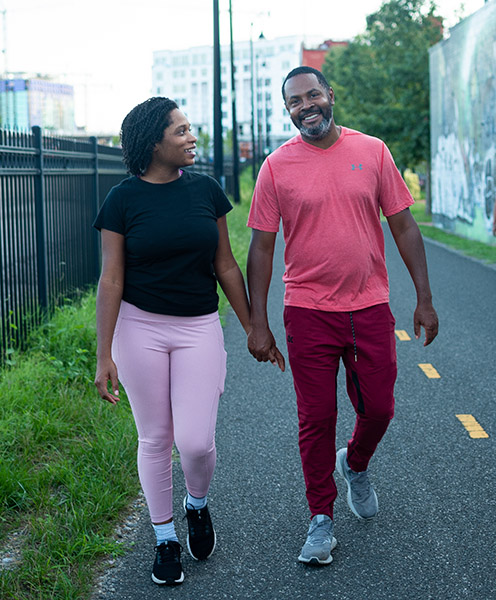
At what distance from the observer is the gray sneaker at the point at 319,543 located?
147 inches

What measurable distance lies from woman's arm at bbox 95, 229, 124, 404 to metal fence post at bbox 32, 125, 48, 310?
4841 mm

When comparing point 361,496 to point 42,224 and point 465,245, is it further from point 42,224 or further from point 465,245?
point 465,245

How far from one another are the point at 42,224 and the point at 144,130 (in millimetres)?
4925

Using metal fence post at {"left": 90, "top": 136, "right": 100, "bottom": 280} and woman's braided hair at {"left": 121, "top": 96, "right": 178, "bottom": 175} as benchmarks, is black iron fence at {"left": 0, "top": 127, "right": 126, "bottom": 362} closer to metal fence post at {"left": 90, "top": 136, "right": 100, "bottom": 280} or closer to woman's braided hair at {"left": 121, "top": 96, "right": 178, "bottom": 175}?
metal fence post at {"left": 90, "top": 136, "right": 100, "bottom": 280}

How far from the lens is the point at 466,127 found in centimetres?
2362

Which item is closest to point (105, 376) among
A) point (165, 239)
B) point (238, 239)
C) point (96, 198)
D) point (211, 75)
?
point (165, 239)

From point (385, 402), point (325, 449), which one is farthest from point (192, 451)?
point (385, 402)

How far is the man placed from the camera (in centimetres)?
375

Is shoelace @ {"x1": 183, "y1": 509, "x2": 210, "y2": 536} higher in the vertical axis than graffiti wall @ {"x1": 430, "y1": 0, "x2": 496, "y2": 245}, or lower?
lower

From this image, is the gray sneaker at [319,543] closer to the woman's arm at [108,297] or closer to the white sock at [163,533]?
the white sock at [163,533]

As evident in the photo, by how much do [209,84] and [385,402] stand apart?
571ft

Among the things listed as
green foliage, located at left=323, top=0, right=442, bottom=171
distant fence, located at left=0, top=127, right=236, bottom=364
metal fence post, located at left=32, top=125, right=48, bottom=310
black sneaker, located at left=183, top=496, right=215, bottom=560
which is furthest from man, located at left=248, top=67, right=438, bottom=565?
green foliage, located at left=323, top=0, right=442, bottom=171

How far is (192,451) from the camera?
3586 millimetres

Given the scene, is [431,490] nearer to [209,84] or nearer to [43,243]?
[43,243]
